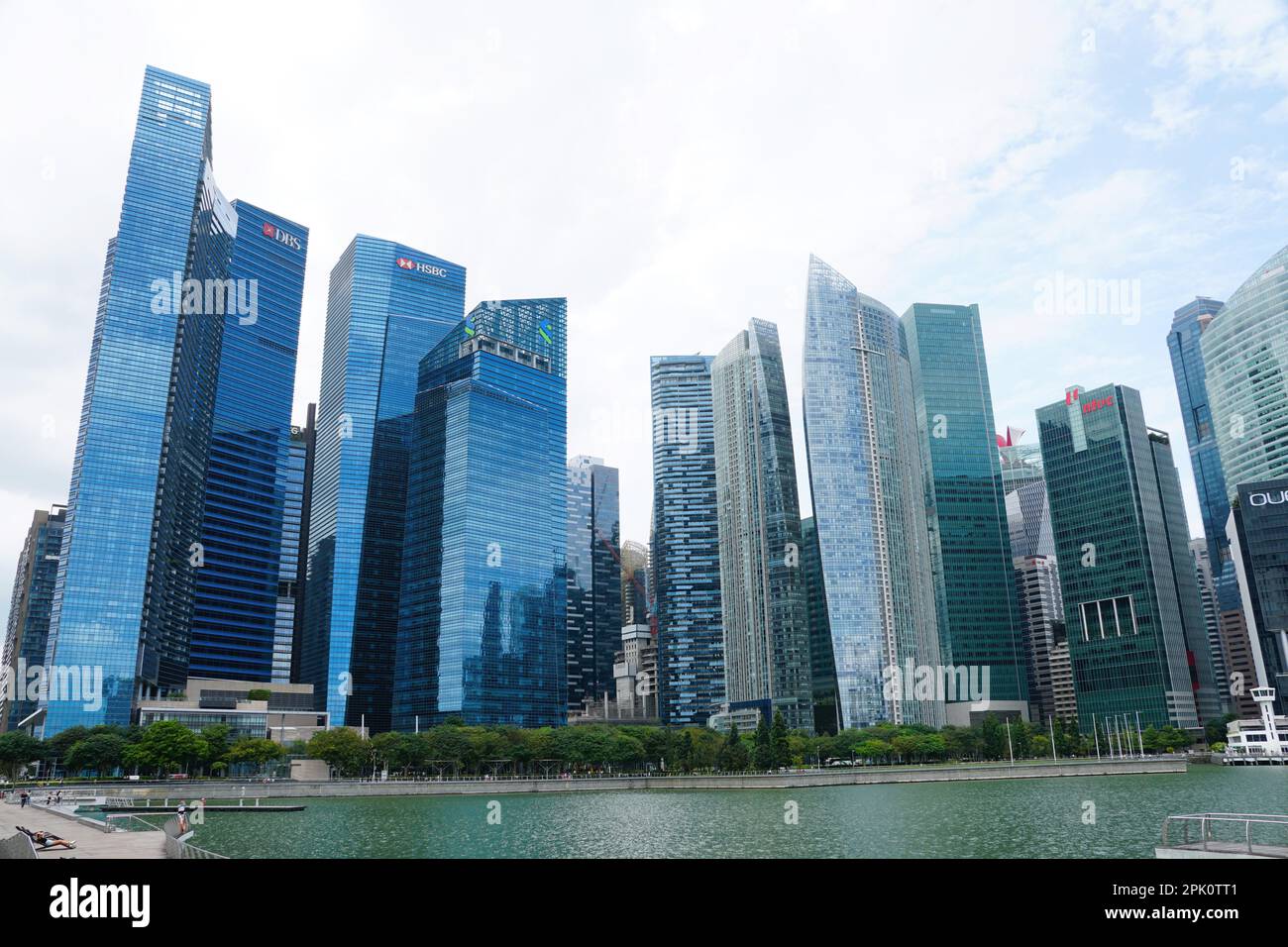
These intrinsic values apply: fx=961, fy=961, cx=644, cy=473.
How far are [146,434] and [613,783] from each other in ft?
333

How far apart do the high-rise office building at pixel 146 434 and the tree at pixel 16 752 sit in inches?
700

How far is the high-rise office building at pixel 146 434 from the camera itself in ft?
508

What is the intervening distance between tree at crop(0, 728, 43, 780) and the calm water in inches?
2103

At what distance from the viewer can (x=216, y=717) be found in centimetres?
15888

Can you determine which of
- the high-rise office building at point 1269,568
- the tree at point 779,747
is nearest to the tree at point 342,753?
the tree at point 779,747

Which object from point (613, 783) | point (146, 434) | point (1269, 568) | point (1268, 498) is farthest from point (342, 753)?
point (1268, 498)

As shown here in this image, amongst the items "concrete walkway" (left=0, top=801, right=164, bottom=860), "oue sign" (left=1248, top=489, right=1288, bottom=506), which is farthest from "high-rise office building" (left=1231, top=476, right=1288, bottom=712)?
"concrete walkway" (left=0, top=801, right=164, bottom=860)

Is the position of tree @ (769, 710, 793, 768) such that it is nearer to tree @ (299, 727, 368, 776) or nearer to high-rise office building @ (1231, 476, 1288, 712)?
tree @ (299, 727, 368, 776)

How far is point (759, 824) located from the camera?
6241 centimetres

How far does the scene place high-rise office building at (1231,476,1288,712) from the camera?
16425 cm

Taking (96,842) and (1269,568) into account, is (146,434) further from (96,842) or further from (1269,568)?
(1269,568)

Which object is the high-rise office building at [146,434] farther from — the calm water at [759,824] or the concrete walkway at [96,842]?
the concrete walkway at [96,842]
